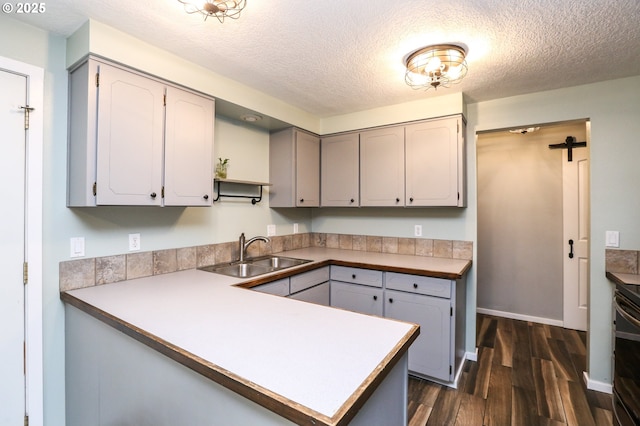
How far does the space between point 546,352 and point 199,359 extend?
3.25 meters

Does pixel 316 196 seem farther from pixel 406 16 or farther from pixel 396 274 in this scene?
pixel 406 16

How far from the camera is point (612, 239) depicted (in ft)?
7.20

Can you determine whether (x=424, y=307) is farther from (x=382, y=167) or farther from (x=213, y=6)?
(x=213, y=6)

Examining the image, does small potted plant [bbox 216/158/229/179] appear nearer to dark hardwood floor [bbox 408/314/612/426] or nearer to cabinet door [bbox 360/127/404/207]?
cabinet door [bbox 360/127/404/207]

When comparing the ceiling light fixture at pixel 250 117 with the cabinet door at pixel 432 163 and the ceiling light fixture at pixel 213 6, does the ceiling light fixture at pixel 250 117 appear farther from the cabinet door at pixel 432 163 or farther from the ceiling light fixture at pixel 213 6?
the cabinet door at pixel 432 163

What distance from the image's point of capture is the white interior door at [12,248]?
1483 millimetres

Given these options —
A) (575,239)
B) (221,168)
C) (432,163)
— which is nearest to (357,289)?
(432,163)

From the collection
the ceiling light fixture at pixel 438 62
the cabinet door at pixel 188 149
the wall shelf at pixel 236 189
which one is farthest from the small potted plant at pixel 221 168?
the ceiling light fixture at pixel 438 62

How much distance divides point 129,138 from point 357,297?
2019 mm

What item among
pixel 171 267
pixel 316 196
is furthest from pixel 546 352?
pixel 171 267

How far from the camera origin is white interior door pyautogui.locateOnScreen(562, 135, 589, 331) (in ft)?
10.8

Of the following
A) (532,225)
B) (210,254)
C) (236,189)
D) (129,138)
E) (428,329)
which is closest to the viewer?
(129,138)

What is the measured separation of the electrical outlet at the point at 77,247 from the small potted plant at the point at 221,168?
987 mm

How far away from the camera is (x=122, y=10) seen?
4.82ft
